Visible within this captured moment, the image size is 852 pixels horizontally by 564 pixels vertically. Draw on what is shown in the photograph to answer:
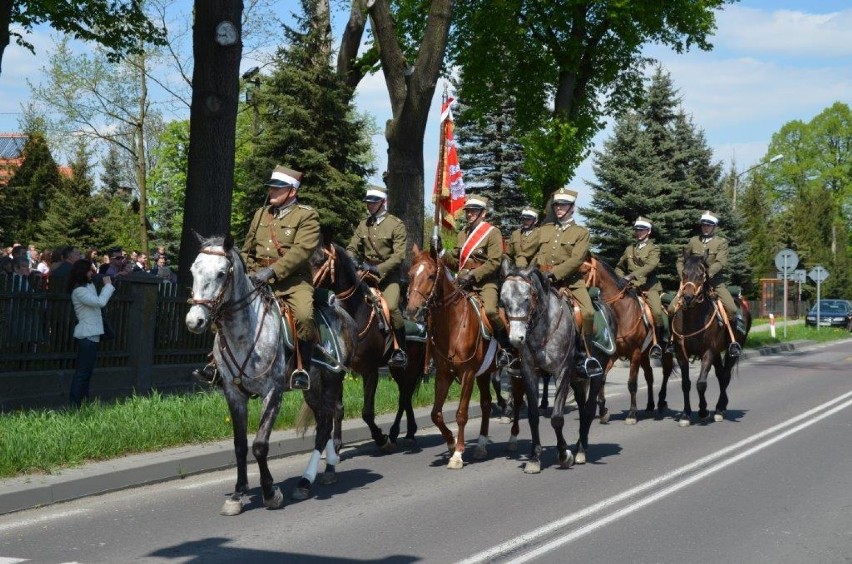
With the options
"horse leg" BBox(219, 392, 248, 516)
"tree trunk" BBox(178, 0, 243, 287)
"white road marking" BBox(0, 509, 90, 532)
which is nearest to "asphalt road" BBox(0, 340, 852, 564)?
"white road marking" BBox(0, 509, 90, 532)

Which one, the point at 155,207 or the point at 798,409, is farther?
the point at 155,207

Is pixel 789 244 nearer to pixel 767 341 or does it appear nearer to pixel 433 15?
pixel 767 341

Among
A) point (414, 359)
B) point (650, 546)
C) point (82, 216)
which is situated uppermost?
point (82, 216)

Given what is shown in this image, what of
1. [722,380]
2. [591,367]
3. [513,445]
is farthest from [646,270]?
[591,367]

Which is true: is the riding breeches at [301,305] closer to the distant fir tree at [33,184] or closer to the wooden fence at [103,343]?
the wooden fence at [103,343]

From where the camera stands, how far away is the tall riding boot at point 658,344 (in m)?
16.7

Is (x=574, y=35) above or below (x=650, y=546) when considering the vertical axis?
above

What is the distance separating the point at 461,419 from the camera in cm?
1188

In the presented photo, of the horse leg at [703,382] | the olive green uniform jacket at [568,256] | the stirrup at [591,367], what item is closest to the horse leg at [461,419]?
the stirrup at [591,367]

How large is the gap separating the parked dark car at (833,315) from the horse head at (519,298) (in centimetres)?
5182

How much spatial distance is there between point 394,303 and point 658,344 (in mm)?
6165

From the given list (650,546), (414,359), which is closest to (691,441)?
(414,359)

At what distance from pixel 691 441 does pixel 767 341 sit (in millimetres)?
27449

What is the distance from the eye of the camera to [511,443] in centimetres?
1295
